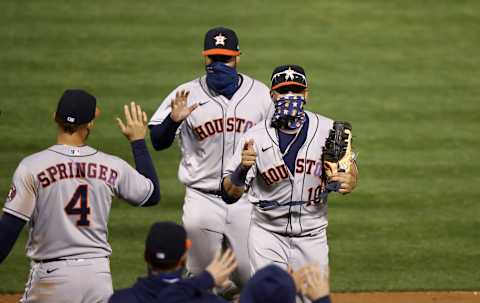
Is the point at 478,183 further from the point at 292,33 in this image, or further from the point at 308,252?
the point at 308,252

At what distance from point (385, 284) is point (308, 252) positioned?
92.3 inches

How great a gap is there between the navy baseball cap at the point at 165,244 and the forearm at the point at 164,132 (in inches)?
92.2

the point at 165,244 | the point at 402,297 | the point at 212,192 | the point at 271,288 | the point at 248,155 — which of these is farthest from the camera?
the point at 402,297

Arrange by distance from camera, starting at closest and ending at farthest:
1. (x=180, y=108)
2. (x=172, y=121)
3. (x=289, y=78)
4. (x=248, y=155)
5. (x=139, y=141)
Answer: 1. (x=139, y=141)
2. (x=248, y=155)
3. (x=289, y=78)
4. (x=180, y=108)
5. (x=172, y=121)

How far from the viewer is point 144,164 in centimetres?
619

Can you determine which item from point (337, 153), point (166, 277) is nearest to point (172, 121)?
point (337, 153)

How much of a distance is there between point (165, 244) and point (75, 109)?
1.38 meters

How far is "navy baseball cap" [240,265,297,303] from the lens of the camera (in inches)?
175

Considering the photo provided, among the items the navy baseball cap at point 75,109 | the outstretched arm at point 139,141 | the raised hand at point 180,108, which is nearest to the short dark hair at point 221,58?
the raised hand at point 180,108

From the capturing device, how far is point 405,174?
1126 centimetres

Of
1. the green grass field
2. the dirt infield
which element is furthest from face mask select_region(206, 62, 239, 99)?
the green grass field

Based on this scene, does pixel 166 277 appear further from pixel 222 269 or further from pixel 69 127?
pixel 69 127

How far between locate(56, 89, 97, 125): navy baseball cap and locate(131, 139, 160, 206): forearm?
339 mm

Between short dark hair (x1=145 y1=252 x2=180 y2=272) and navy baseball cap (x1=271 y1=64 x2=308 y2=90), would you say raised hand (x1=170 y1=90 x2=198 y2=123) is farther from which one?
short dark hair (x1=145 y1=252 x2=180 y2=272)
